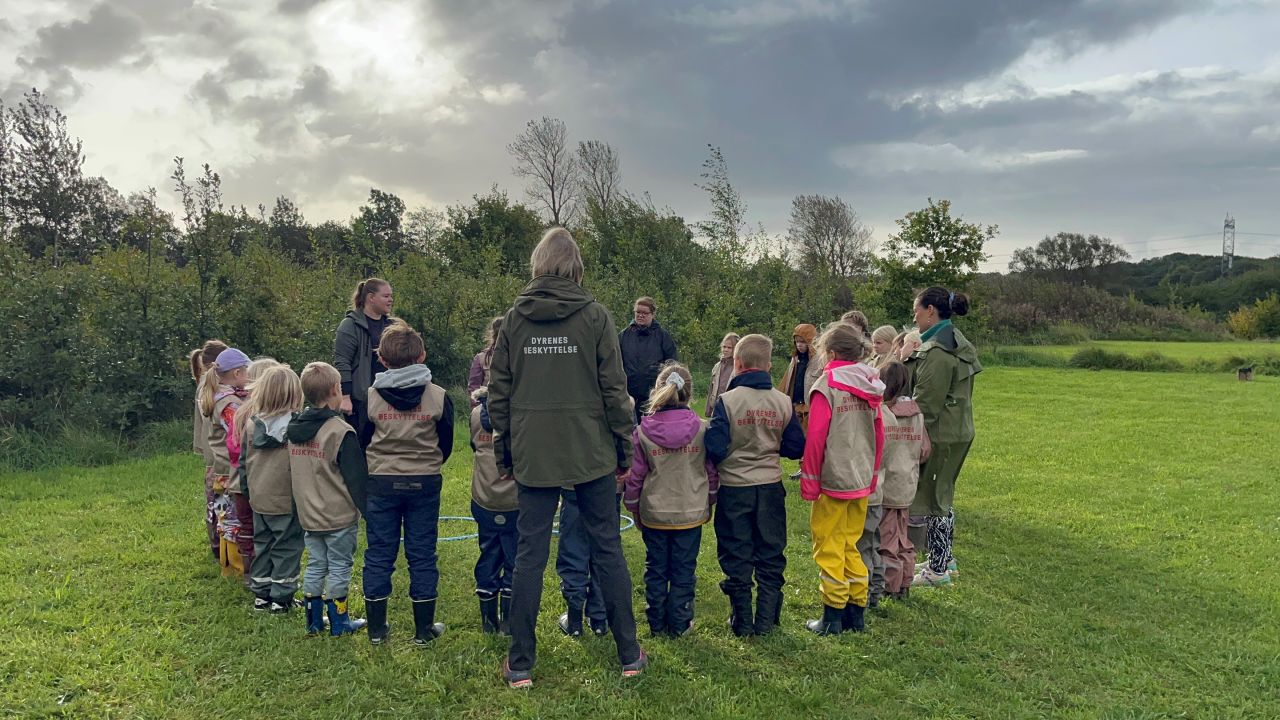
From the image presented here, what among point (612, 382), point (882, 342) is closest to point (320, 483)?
point (612, 382)

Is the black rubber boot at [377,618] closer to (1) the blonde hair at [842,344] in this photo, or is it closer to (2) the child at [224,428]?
(2) the child at [224,428]

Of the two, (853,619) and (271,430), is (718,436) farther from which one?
(271,430)

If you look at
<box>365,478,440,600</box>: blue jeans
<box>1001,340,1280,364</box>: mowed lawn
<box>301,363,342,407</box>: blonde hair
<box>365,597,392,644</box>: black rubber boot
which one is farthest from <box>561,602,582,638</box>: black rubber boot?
<box>1001,340,1280,364</box>: mowed lawn

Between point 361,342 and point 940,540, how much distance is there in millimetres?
4683

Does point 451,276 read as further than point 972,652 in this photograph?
Answer: Yes

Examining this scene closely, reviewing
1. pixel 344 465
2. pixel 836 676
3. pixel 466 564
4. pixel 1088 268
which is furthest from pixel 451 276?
pixel 1088 268

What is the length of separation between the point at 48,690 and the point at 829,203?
4265 cm

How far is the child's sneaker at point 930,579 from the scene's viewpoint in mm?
5391

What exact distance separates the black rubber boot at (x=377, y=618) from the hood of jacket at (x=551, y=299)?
1947 millimetres

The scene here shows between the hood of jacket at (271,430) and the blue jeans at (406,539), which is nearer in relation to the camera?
the blue jeans at (406,539)

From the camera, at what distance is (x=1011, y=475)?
9555 mm

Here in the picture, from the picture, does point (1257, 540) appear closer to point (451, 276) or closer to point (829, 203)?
point (451, 276)

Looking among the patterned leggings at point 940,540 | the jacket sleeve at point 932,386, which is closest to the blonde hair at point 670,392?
the jacket sleeve at point 932,386

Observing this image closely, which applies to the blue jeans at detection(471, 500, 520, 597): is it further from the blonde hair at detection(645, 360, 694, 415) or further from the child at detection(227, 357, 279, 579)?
the child at detection(227, 357, 279, 579)
